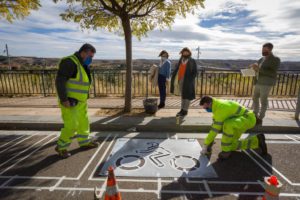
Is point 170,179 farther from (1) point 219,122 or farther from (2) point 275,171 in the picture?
(2) point 275,171

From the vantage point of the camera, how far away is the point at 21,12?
25.8 ft

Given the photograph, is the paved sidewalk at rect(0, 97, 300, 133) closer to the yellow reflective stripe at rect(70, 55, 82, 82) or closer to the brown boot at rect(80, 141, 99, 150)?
the brown boot at rect(80, 141, 99, 150)

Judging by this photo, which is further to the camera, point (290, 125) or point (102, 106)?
point (102, 106)

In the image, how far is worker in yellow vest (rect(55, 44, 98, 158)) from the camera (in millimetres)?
3307

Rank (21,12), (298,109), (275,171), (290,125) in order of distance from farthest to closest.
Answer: (21,12) → (298,109) → (290,125) → (275,171)

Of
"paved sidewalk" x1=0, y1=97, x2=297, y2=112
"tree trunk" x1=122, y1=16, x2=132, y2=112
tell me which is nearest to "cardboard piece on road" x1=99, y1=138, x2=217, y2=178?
"tree trunk" x1=122, y1=16, x2=132, y2=112

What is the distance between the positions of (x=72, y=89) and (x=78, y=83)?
0.48 feet

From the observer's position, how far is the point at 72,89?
3465 mm

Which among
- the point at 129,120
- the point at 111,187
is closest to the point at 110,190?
the point at 111,187

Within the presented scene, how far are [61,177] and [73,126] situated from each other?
0.87 metres

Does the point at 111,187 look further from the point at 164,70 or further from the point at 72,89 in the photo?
the point at 164,70

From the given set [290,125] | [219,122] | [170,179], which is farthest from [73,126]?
[290,125]

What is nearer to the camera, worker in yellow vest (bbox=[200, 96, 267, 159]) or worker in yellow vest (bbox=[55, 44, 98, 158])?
worker in yellow vest (bbox=[55, 44, 98, 158])

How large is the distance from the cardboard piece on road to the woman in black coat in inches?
58.7
